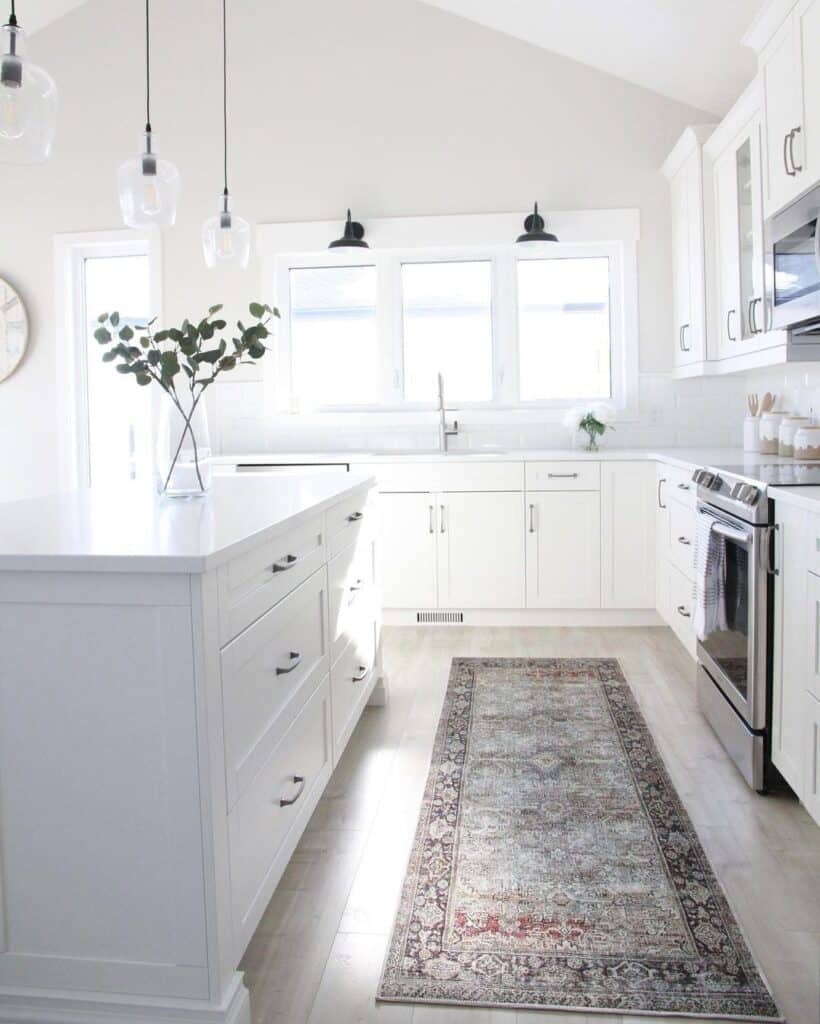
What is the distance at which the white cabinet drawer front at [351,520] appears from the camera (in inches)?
103

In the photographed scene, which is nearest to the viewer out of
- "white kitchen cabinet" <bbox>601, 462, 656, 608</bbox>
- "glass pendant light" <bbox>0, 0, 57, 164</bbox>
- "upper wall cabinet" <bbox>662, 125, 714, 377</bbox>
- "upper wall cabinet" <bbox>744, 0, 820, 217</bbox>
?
"glass pendant light" <bbox>0, 0, 57, 164</bbox>

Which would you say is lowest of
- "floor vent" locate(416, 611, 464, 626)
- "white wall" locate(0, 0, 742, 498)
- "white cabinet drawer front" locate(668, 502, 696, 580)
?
"floor vent" locate(416, 611, 464, 626)

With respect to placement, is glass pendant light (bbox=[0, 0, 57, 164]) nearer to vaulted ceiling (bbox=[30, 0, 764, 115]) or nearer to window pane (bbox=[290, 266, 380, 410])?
vaulted ceiling (bbox=[30, 0, 764, 115])

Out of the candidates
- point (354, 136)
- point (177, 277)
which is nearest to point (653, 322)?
point (354, 136)

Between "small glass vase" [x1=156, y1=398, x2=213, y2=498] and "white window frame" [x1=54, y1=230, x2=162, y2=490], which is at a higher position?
"white window frame" [x1=54, y1=230, x2=162, y2=490]

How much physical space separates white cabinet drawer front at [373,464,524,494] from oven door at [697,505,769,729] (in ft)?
5.43

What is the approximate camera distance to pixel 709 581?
2.94 metres

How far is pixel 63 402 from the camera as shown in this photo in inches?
218

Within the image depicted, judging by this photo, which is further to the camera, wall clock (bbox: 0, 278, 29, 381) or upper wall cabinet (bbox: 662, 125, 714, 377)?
wall clock (bbox: 0, 278, 29, 381)

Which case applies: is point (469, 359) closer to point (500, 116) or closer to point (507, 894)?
point (500, 116)

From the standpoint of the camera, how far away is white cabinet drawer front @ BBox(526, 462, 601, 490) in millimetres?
4582

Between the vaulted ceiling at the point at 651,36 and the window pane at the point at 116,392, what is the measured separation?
7.58 feet

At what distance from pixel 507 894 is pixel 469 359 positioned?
3.62m

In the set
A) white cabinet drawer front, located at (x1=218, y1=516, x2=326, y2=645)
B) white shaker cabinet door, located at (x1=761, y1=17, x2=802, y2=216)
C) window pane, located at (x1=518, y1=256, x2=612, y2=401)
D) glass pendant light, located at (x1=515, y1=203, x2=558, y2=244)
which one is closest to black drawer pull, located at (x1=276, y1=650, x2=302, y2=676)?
white cabinet drawer front, located at (x1=218, y1=516, x2=326, y2=645)
